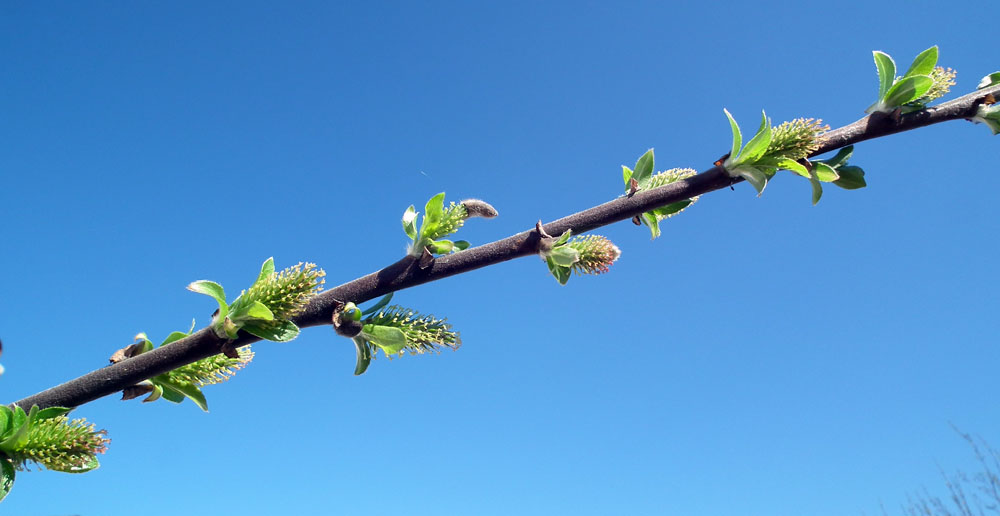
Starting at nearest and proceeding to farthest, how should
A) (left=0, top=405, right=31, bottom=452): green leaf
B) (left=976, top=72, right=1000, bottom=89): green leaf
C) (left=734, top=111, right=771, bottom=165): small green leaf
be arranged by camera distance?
1. (left=0, top=405, right=31, bottom=452): green leaf
2. (left=734, top=111, right=771, bottom=165): small green leaf
3. (left=976, top=72, right=1000, bottom=89): green leaf

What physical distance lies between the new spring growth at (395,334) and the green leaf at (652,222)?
1.89ft

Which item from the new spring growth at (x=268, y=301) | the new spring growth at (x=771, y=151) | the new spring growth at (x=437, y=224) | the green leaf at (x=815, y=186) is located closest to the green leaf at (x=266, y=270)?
the new spring growth at (x=268, y=301)

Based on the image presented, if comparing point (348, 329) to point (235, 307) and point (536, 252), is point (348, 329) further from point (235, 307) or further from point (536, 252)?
point (536, 252)

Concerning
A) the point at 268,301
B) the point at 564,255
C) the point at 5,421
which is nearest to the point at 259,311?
the point at 268,301

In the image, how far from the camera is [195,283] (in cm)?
124

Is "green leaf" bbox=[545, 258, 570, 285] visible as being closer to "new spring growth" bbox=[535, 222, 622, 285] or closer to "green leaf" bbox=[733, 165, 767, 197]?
"new spring growth" bbox=[535, 222, 622, 285]

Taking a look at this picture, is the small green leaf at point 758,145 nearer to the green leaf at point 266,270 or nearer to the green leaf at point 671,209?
→ the green leaf at point 671,209

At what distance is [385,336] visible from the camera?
1.37 m

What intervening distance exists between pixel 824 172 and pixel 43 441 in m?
1.80

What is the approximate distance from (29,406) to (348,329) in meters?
0.60

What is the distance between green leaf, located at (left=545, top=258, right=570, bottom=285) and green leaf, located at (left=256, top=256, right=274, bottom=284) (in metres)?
0.61

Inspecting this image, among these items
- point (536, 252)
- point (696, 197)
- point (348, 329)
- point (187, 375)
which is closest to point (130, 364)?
point (187, 375)

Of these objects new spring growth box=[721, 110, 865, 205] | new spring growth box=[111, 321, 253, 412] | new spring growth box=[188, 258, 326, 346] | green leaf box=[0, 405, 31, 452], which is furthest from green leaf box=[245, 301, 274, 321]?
new spring growth box=[721, 110, 865, 205]

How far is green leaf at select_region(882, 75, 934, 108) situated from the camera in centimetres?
153
